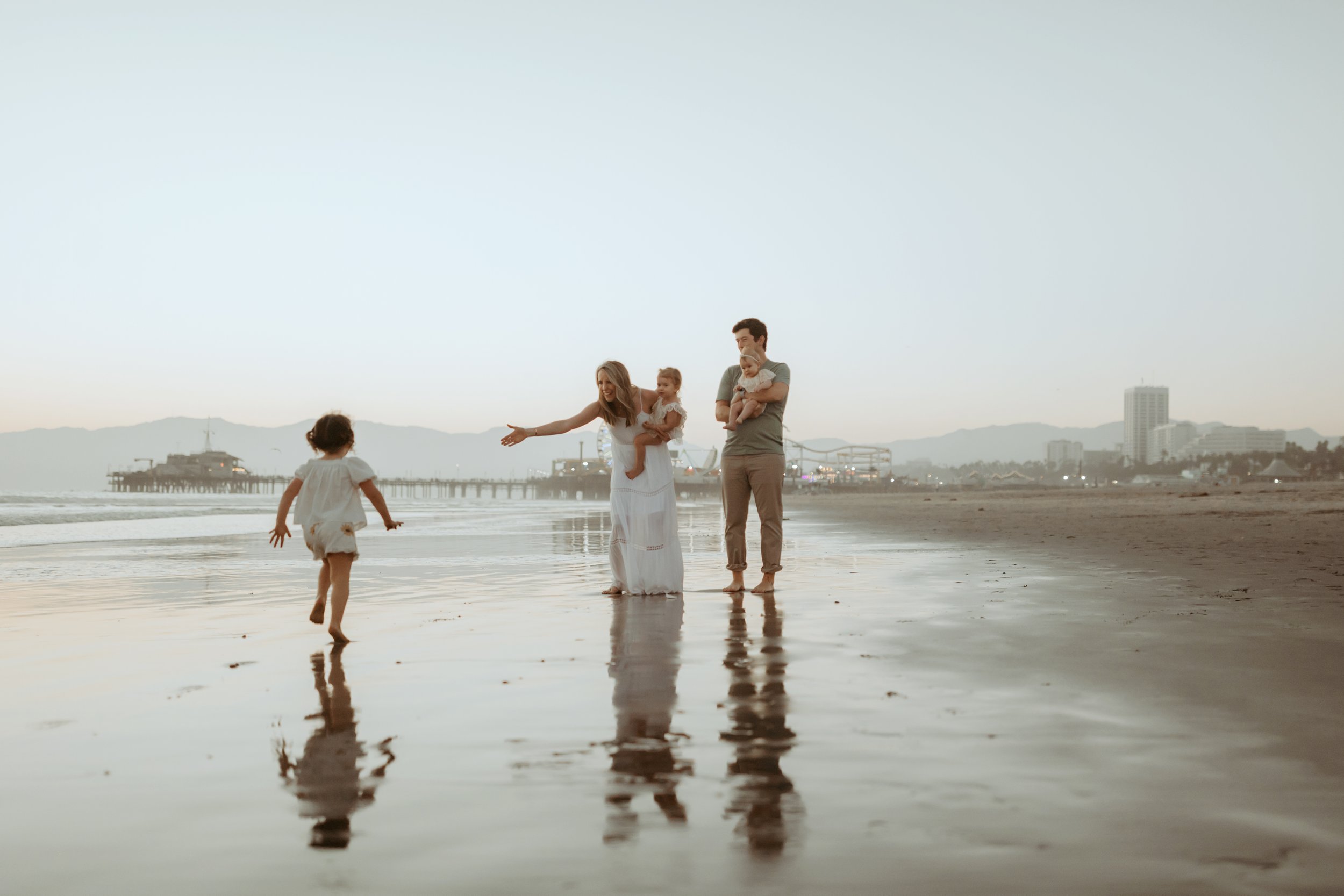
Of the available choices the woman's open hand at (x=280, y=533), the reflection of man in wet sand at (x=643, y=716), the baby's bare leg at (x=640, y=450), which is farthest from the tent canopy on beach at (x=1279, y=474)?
the woman's open hand at (x=280, y=533)

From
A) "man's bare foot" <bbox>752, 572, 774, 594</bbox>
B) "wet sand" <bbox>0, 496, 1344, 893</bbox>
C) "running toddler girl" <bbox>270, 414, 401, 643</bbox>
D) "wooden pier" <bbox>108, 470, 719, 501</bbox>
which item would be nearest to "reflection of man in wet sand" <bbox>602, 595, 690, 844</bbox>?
"wet sand" <bbox>0, 496, 1344, 893</bbox>

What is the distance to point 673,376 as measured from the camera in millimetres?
7289

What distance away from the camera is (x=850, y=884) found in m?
1.89

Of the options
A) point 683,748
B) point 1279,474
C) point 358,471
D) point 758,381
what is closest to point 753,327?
point 758,381

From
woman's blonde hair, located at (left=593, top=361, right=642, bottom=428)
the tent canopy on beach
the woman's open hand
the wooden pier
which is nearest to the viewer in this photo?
the woman's open hand

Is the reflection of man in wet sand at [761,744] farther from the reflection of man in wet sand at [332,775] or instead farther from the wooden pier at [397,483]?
the wooden pier at [397,483]

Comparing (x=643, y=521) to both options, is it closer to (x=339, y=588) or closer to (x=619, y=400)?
(x=619, y=400)

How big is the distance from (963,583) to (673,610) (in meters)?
2.94

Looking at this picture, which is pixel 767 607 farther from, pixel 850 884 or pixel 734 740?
pixel 850 884

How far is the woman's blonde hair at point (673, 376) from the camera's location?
728 centimetres

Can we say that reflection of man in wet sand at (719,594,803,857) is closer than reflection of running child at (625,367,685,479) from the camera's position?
Yes

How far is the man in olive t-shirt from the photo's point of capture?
24.5 ft

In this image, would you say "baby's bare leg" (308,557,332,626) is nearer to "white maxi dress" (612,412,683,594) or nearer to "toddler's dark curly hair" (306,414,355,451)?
"toddler's dark curly hair" (306,414,355,451)

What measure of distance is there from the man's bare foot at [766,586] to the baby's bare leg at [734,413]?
1.15 meters
